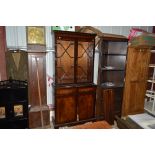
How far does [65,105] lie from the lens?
9.67 feet

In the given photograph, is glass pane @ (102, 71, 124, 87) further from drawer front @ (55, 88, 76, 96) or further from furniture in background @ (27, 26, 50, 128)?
furniture in background @ (27, 26, 50, 128)

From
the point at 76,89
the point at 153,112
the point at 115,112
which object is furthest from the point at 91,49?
the point at 153,112

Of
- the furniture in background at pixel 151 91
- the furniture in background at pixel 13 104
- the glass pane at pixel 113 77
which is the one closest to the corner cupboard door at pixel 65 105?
the furniture in background at pixel 13 104

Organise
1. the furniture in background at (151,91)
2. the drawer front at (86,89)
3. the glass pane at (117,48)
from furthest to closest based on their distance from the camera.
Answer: the furniture in background at (151,91) → the glass pane at (117,48) → the drawer front at (86,89)

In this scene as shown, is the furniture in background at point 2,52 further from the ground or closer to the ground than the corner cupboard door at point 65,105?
further from the ground

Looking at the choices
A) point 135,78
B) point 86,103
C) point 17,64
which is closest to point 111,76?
point 135,78

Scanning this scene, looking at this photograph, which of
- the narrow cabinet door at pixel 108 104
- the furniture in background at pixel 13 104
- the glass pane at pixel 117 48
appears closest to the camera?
the furniture in background at pixel 13 104

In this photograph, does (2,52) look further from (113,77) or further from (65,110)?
(113,77)

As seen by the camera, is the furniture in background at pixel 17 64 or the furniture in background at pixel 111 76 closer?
the furniture in background at pixel 17 64

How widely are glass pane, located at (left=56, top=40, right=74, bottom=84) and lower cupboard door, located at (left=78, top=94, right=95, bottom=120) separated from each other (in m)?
0.45

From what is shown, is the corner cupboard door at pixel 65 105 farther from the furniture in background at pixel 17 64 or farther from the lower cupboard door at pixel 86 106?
the furniture in background at pixel 17 64

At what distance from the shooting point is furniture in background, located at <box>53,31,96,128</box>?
2.87 meters

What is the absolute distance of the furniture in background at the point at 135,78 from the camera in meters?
3.36

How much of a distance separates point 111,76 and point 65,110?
5.07 ft
